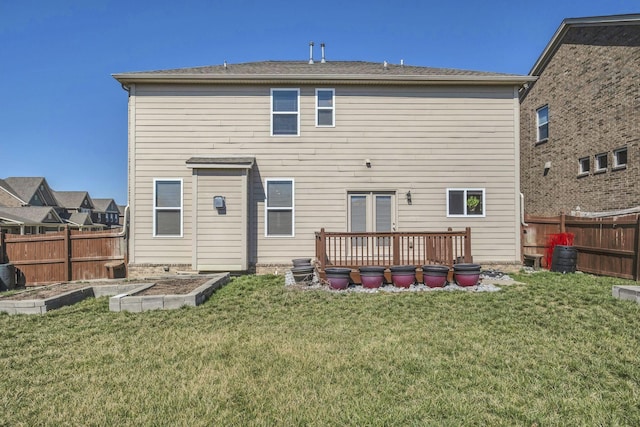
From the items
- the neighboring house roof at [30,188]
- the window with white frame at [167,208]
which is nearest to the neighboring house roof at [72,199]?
the neighboring house roof at [30,188]

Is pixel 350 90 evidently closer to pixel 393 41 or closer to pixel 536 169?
pixel 393 41

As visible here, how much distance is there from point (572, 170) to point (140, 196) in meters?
13.4

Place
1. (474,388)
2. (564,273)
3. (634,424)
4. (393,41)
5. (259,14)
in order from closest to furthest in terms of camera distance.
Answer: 1. (634,424)
2. (474,388)
3. (564,273)
4. (259,14)
5. (393,41)

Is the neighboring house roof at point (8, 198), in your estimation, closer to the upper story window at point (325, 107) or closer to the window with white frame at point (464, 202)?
the upper story window at point (325, 107)

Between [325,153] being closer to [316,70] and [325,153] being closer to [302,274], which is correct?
[316,70]

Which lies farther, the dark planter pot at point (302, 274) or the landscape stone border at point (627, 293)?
the dark planter pot at point (302, 274)

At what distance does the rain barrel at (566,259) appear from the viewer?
9.41 m

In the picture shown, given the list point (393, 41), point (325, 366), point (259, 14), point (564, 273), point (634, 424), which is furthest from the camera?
point (393, 41)

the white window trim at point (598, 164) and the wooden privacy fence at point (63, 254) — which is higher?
the white window trim at point (598, 164)

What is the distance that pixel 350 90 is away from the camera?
9.62 m

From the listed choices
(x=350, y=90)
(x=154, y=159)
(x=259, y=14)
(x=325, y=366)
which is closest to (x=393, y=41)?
(x=259, y=14)

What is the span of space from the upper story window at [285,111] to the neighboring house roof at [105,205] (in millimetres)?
56821

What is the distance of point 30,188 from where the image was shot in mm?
35969

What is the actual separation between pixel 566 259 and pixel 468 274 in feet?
12.7
